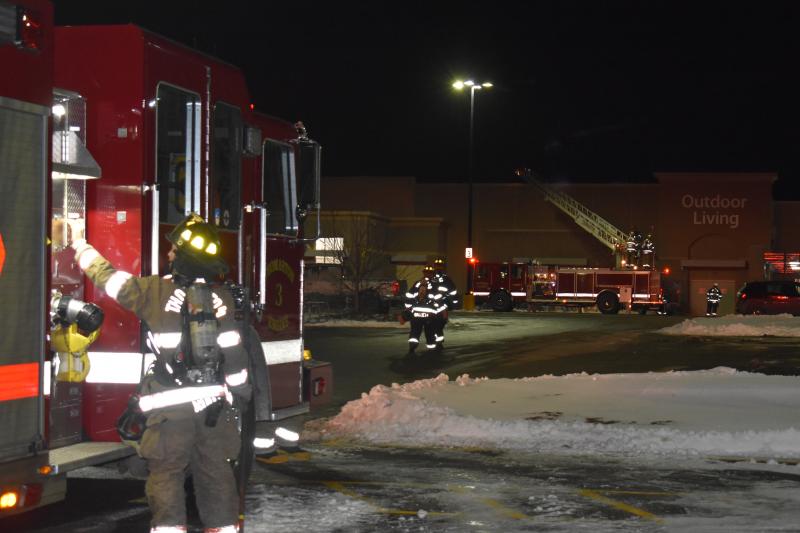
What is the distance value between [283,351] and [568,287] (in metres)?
37.1

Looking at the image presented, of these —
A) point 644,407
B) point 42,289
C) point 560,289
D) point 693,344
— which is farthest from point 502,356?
point 560,289

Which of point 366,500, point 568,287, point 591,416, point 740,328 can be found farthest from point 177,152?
point 568,287

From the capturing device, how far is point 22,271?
5719 millimetres

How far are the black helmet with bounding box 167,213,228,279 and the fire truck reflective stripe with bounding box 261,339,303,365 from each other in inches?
118

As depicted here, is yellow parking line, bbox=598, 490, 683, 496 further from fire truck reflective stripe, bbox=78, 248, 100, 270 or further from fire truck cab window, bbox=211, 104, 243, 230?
fire truck reflective stripe, bbox=78, 248, 100, 270

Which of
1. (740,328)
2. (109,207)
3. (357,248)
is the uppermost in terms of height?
(357,248)

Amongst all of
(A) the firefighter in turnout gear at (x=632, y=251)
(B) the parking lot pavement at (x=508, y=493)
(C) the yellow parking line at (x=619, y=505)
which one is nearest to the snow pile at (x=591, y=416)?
(B) the parking lot pavement at (x=508, y=493)

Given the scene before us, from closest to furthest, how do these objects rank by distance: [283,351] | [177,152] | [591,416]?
[177,152] → [283,351] → [591,416]

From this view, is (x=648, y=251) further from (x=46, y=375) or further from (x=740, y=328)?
(x=46, y=375)

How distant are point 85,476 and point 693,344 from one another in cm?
1752

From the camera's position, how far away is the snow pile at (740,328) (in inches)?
1069

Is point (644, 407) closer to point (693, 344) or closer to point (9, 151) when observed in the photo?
point (9, 151)

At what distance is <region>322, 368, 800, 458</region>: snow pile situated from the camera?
1062 centimetres

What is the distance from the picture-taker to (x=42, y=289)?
585cm
